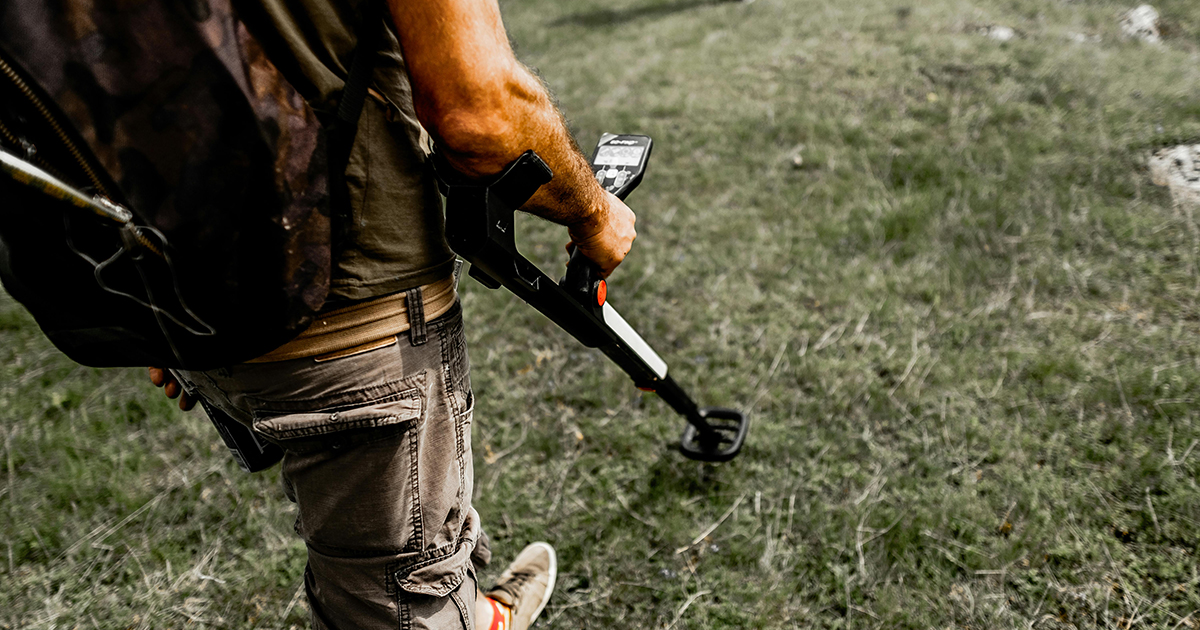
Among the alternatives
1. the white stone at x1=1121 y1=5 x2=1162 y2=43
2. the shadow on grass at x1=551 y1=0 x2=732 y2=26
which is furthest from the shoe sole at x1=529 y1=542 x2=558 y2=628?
the shadow on grass at x1=551 y1=0 x2=732 y2=26

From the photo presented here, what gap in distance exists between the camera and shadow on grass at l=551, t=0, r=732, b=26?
825cm

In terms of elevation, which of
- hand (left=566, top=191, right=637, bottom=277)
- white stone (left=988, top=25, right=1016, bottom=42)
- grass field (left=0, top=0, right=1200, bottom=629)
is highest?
hand (left=566, top=191, right=637, bottom=277)

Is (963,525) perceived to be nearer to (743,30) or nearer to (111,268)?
(111,268)

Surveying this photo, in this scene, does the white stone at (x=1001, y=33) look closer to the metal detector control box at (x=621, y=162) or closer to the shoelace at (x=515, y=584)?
the metal detector control box at (x=621, y=162)

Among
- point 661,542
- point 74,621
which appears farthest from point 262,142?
point 74,621

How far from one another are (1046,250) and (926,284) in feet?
2.28

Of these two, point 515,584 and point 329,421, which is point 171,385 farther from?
point 515,584

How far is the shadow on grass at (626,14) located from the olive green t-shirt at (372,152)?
7620 millimetres

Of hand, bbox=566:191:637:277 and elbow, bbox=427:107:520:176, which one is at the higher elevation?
elbow, bbox=427:107:520:176

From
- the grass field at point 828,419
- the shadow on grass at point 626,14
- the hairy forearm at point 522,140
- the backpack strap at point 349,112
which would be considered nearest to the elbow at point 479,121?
the hairy forearm at point 522,140

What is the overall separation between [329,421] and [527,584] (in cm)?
123

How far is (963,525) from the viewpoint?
2326mm

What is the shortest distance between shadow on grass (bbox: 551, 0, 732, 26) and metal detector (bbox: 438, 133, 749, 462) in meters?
7.05

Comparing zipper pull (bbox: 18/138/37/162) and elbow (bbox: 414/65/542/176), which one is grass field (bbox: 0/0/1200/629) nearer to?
elbow (bbox: 414/65/542/176)
